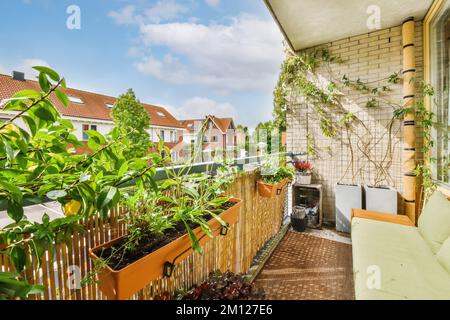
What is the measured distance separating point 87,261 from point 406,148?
349 cm

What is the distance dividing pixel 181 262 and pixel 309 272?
4.50 feet

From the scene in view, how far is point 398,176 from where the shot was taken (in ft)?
9.84

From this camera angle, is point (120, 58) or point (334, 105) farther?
point (334, 105)

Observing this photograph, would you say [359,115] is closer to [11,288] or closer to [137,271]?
[137,271]

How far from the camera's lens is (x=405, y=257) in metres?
1.57

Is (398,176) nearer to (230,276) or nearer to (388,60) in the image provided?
(388,60)

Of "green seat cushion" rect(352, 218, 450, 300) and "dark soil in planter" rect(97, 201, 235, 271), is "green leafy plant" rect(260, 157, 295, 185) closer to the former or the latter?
"green seat cushion" rect(352, 218, 450, 300)

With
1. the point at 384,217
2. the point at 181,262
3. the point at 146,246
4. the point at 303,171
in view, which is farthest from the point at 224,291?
the point at 303,171

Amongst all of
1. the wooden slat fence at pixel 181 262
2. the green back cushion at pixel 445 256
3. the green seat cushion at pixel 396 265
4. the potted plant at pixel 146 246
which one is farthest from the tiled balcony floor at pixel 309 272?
the potted plant at pixel 146 246

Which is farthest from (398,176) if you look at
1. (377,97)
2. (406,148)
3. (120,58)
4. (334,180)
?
(120,58)

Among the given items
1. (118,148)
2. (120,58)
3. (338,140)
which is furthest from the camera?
(338,140)

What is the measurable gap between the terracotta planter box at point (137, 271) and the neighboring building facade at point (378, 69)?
2643 millimetres

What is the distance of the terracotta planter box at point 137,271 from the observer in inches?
27.0

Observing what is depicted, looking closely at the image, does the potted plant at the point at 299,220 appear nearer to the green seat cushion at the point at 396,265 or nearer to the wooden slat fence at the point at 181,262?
the wooden slat fence at the point at 181,262
